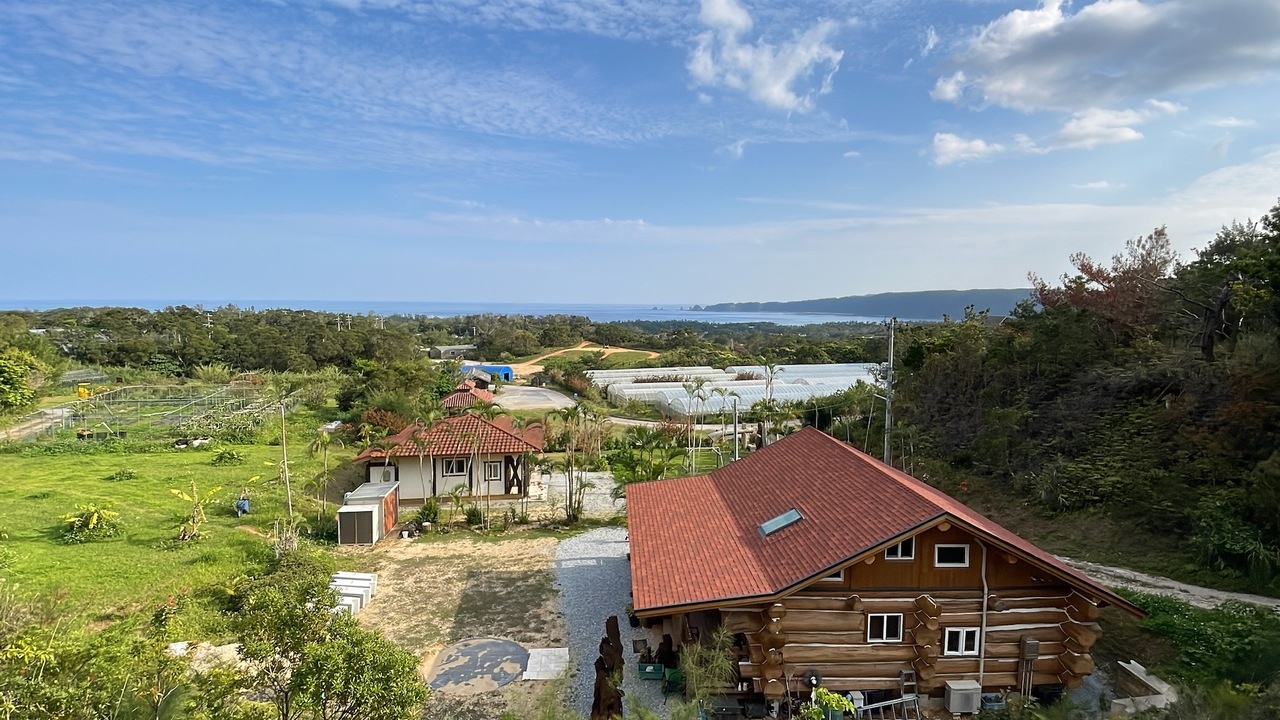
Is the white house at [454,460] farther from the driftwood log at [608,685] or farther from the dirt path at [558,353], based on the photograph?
the dirt path at [558,353]

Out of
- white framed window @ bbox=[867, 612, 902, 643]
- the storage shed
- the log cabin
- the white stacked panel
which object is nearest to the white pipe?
the log cabin

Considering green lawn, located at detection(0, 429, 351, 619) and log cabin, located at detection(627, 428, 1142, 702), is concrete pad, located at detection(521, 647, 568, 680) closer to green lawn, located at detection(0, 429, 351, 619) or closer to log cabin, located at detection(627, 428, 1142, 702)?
log cabin, located at detection(627, 428, 1142, 702)

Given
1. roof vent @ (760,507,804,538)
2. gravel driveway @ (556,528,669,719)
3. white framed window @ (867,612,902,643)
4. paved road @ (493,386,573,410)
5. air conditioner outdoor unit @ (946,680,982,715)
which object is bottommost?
gravel driveway @ (556,528,669,719)

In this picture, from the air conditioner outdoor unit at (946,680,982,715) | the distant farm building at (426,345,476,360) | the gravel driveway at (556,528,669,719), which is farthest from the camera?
the distant farm building at (426,345,476,360)

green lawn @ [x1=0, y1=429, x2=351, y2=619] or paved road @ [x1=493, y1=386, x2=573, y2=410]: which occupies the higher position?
green lawn @ [x1=0, y1=429, x2=351, y2=619]

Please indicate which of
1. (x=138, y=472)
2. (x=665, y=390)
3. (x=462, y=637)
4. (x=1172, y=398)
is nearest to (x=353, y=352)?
(x=665, y=390)

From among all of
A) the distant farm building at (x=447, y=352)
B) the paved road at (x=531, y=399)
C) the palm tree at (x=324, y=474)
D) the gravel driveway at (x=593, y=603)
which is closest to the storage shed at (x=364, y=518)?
the palm tree at (x=324, y=474)

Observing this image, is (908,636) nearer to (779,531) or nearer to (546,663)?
(779,531)
